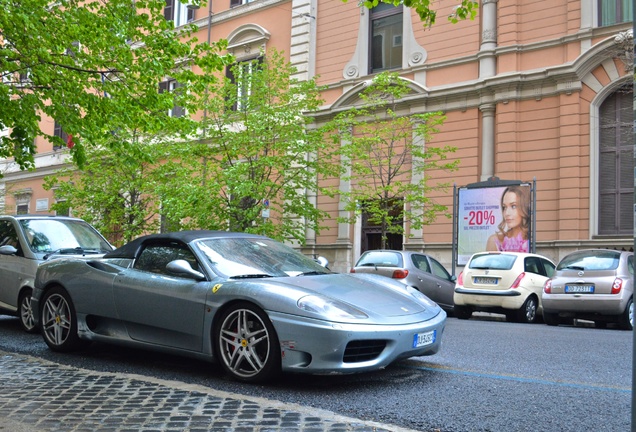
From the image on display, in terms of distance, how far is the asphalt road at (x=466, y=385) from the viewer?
14.0 feet

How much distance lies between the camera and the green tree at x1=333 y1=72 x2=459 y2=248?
810 inches

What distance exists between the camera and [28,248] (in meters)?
9.30

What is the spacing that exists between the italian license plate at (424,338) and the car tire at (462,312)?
8884mm

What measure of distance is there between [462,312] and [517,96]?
881 cm

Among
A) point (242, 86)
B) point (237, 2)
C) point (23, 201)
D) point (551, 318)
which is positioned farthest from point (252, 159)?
point (23, 201)

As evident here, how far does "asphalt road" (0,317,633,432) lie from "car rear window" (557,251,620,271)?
4373 mm

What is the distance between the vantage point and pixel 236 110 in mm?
20281

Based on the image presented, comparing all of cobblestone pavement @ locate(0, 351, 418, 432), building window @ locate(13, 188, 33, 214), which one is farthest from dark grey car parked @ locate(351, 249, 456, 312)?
building window @ locate(13, 188, 33, 214)

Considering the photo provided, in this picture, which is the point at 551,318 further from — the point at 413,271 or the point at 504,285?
the point at 413,271

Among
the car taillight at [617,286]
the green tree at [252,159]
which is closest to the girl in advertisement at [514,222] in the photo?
the green tree at [252,159]

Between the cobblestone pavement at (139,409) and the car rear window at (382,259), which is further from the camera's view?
the car rear window at (382,259)

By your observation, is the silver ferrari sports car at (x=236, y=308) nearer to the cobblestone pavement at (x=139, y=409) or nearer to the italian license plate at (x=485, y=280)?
the cobblestone pavement at (x=139, y=409)

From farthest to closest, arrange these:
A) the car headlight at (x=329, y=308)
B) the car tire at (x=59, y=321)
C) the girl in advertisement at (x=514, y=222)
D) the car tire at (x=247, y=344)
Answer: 1. the girl in advertisement at (x=514, y=222)
2. the car tire at (x=59, y=321)
3. the car tire at (x=247, y=344)
4. the car headlight at (x=329, y=308)

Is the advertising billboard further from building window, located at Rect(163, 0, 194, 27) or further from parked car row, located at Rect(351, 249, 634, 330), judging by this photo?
building window, located at Rect(163, 0, 194, 27)
